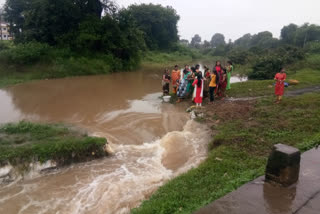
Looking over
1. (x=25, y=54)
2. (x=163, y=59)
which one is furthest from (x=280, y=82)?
(x=163, y=59)

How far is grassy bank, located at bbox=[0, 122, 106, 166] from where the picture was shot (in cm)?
607

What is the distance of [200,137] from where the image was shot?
25.5 ft

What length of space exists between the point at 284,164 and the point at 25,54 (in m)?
20.7

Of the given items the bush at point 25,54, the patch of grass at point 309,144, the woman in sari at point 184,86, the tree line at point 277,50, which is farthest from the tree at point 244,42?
the patch of grass at point 309,144

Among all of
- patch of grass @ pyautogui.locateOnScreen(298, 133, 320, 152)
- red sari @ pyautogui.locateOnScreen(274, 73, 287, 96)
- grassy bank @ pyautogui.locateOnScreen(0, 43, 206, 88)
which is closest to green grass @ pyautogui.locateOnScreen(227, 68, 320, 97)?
red sari @ pyautogui.locateOnScreen(274, 73, 287, 96)

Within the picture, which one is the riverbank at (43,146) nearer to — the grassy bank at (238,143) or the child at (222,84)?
the grassy bank at (238,143)

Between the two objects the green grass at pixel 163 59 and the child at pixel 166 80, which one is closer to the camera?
the child at pixel 166 80

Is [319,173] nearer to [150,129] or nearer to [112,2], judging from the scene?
[150,129]

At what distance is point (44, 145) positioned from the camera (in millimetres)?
6406

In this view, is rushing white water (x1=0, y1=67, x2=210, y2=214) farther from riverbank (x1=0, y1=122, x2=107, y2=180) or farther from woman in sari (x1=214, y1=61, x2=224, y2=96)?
woman in sari (x1=214, y1=61, x2=224, y2=96)

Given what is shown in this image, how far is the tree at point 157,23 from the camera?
50.7 m

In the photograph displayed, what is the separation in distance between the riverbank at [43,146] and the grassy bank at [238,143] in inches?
104

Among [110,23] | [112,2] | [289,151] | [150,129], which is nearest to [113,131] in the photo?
[150,129]

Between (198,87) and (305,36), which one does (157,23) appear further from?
(198,87)
